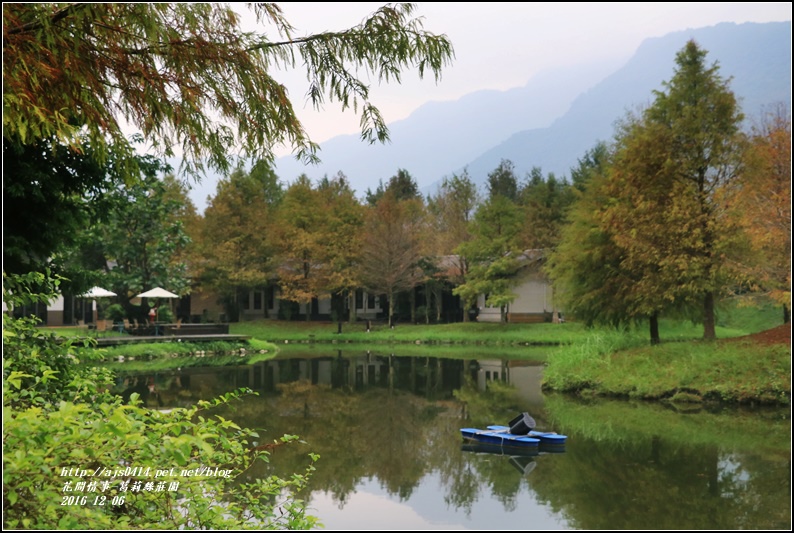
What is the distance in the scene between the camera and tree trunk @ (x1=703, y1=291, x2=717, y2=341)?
20.0 metres

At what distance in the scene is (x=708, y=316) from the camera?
803 inches

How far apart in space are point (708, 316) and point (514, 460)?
37.5 ft

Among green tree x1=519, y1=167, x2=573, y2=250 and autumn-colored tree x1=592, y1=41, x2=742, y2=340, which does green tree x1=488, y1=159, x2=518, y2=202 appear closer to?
green tree x1=519, y1=167, x2=573, y2=250

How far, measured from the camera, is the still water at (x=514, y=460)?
8.72 meters

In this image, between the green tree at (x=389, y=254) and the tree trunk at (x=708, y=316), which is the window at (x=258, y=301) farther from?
the tree trunk at (x=708, y=316)

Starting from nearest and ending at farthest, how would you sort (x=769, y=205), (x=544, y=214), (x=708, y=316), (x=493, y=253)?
1. (x=769, y=205)
2. (x=708, y=316)
3. (x=493, y=253)
4. (x=544, y=214)

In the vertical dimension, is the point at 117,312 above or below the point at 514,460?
above

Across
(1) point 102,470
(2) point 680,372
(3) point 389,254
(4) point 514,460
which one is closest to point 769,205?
(2) point 680,372

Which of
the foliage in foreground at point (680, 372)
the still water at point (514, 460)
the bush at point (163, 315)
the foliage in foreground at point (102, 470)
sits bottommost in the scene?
the still water at point (514, 460)

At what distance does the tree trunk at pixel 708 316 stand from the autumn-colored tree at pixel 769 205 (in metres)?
1.94

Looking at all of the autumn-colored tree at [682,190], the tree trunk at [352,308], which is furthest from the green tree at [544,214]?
the autumn-colored tree at [682,190]

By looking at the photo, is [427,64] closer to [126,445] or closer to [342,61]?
[342,61]

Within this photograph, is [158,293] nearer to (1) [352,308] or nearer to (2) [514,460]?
(1) [352,308]

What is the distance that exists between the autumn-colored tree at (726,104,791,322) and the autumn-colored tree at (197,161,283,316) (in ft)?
91.1
